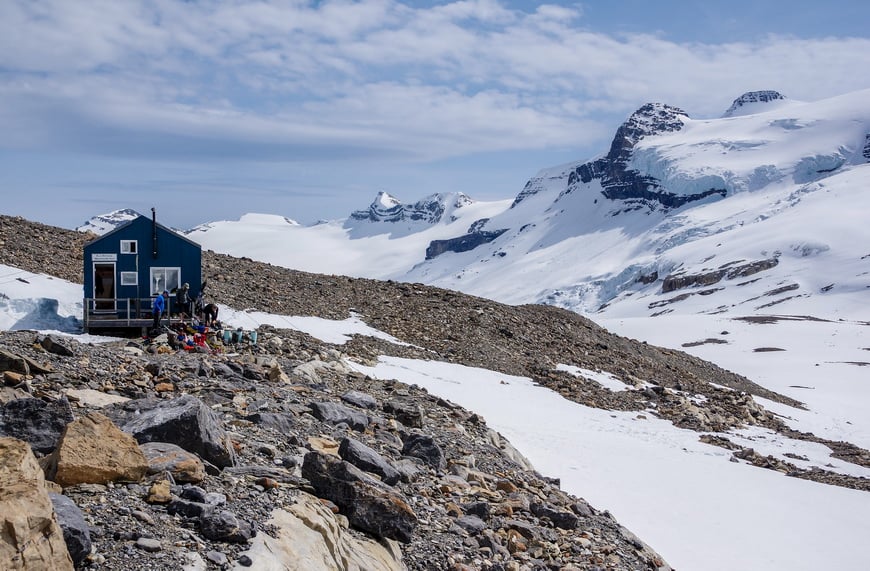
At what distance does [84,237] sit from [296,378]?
1127 inches

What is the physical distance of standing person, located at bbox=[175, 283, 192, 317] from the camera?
27.3 metres

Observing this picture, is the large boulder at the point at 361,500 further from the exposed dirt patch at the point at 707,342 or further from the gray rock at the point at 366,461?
the exposed dirt patch at the point at 707,342

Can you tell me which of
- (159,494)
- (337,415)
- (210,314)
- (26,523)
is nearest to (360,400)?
(337,415)

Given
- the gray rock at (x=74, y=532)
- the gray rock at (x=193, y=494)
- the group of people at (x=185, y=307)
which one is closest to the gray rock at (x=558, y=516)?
the gray rock at (x=193, y=494)

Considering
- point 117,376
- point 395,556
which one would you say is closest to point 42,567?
point 395,556

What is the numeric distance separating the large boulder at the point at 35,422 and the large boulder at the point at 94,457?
1.12m

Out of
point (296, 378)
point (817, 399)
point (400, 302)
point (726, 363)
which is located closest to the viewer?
point (296, 378)

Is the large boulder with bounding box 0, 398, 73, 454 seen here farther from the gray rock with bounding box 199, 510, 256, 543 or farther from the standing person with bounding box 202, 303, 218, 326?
the standing person with bounding box 202, 303, 218, 326

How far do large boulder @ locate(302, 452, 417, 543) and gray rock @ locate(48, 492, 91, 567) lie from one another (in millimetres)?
2856

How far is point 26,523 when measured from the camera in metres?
5.27

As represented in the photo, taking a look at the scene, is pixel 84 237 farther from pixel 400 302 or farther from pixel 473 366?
pixel 473 366

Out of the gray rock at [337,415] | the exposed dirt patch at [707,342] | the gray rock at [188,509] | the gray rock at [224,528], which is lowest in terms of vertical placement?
the exposed dirt patch at [707,342]

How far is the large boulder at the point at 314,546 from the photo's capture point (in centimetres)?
677

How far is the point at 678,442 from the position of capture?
24.9 metres
